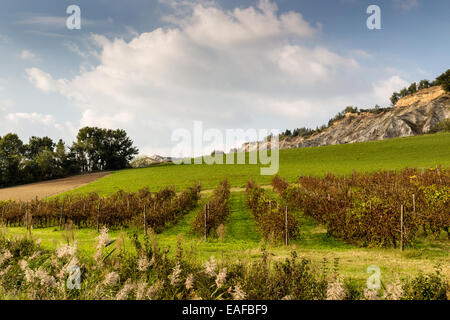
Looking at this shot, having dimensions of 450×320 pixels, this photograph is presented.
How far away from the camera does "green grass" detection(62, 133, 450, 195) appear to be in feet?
135

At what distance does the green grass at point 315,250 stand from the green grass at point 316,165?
20.9 metres

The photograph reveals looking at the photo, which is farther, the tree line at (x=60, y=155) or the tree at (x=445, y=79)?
the tree at (x=445, y=79)

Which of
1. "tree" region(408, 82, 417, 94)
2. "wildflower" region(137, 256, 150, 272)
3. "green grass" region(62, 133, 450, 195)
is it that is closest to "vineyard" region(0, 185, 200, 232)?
"wildflower" region(137, 256, 150, 272)

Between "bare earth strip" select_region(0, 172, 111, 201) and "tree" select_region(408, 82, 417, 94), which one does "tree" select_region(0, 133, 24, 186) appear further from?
"tree" select_region(408, 82, 417, 94)

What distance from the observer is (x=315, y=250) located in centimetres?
1091

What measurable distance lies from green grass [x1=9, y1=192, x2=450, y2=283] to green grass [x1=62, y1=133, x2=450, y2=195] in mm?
20850

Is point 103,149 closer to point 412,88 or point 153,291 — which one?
point 153,291

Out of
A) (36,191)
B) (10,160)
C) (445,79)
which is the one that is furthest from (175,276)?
(445,79)

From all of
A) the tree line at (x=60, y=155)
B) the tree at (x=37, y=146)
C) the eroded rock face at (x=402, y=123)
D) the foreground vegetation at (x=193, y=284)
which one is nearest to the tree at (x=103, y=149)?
the tree line at (x=60, y=155)

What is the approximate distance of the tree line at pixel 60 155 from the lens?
59872 mm

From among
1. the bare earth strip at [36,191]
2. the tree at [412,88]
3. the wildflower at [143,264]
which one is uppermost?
the tree at [412,88]

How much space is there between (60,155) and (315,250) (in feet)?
238

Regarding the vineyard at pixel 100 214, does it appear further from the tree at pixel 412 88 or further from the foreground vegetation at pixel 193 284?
the tree at pixel 412 88
